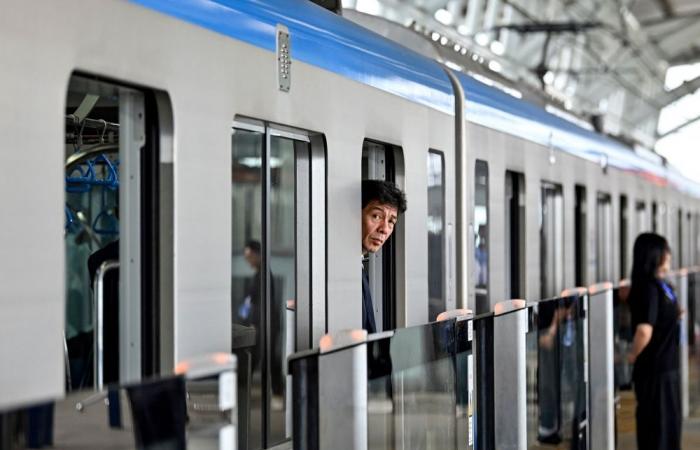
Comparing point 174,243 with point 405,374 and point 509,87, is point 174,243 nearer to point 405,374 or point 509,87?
point 405,374

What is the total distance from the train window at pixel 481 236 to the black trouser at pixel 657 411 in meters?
2.68

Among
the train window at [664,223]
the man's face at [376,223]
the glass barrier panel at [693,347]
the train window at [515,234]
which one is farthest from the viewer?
the train window at [664,223]

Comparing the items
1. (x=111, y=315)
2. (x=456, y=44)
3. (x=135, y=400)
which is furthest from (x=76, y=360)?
(x=135, y=400)

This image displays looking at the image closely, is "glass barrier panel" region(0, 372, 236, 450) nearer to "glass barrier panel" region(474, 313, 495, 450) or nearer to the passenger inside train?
the passenger inside train

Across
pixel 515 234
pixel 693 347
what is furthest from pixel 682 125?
pixel 515 234

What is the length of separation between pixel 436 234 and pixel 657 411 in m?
3.94


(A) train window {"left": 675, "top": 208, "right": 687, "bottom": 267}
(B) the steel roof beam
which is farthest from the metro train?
(B) the steel roof beam

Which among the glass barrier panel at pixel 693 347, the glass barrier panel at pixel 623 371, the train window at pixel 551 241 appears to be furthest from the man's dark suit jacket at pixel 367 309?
the glass barrier panel at pixel 693 347

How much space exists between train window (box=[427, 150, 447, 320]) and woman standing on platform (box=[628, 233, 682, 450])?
114 inches

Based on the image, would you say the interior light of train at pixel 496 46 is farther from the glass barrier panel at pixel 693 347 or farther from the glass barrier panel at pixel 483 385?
the glass barrier panel at pixel 483 385

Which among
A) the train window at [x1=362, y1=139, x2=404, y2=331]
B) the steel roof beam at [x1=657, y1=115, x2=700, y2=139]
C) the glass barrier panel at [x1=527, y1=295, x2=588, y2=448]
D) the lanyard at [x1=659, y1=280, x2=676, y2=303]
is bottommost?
the glass barrier panel at [x1=527, y1=295, x2=588, y2=448]

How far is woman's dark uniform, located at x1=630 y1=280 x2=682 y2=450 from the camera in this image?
860 centimetres

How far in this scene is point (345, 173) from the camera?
469 cm

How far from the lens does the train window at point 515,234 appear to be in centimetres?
769
